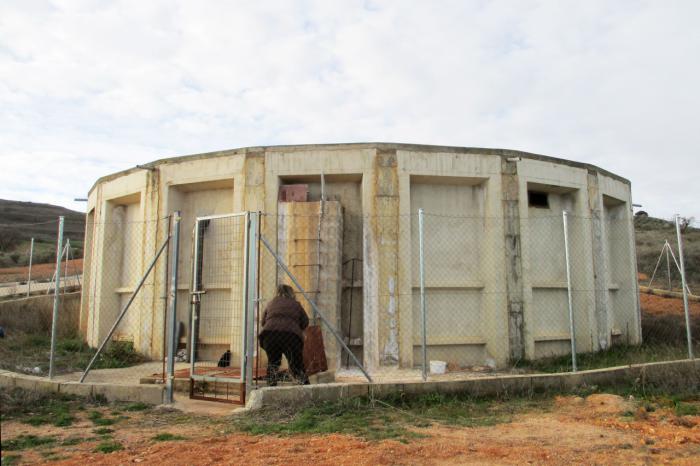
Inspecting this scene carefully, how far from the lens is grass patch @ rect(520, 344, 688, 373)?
9.16 m

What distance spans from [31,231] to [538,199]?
6117cm

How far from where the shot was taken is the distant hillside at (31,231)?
129 feet

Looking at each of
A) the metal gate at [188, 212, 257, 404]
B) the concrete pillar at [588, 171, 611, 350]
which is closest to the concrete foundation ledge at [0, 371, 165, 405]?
the metal gate at [188, 212, 257, 404]

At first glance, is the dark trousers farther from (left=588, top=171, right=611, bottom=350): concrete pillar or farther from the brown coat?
(left=588, top=171, right=611, bottom=350): concrete pillar

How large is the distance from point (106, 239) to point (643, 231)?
115ft

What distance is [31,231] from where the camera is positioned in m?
59.2

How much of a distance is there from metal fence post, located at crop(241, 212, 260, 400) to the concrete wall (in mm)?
2413

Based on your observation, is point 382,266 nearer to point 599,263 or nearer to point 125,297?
point 599,263

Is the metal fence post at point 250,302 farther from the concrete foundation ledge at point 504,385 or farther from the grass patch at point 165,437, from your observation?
the grass patch at point 165,437

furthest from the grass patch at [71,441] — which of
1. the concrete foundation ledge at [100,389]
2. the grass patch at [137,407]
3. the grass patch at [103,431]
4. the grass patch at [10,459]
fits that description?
the concrete foundation ledge at [100,389]

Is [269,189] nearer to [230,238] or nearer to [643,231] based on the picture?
[230,238]

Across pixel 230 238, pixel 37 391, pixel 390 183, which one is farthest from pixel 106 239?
pixel 390 183

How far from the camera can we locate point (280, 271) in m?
9.66

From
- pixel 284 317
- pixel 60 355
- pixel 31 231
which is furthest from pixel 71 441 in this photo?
pixel 31 231
